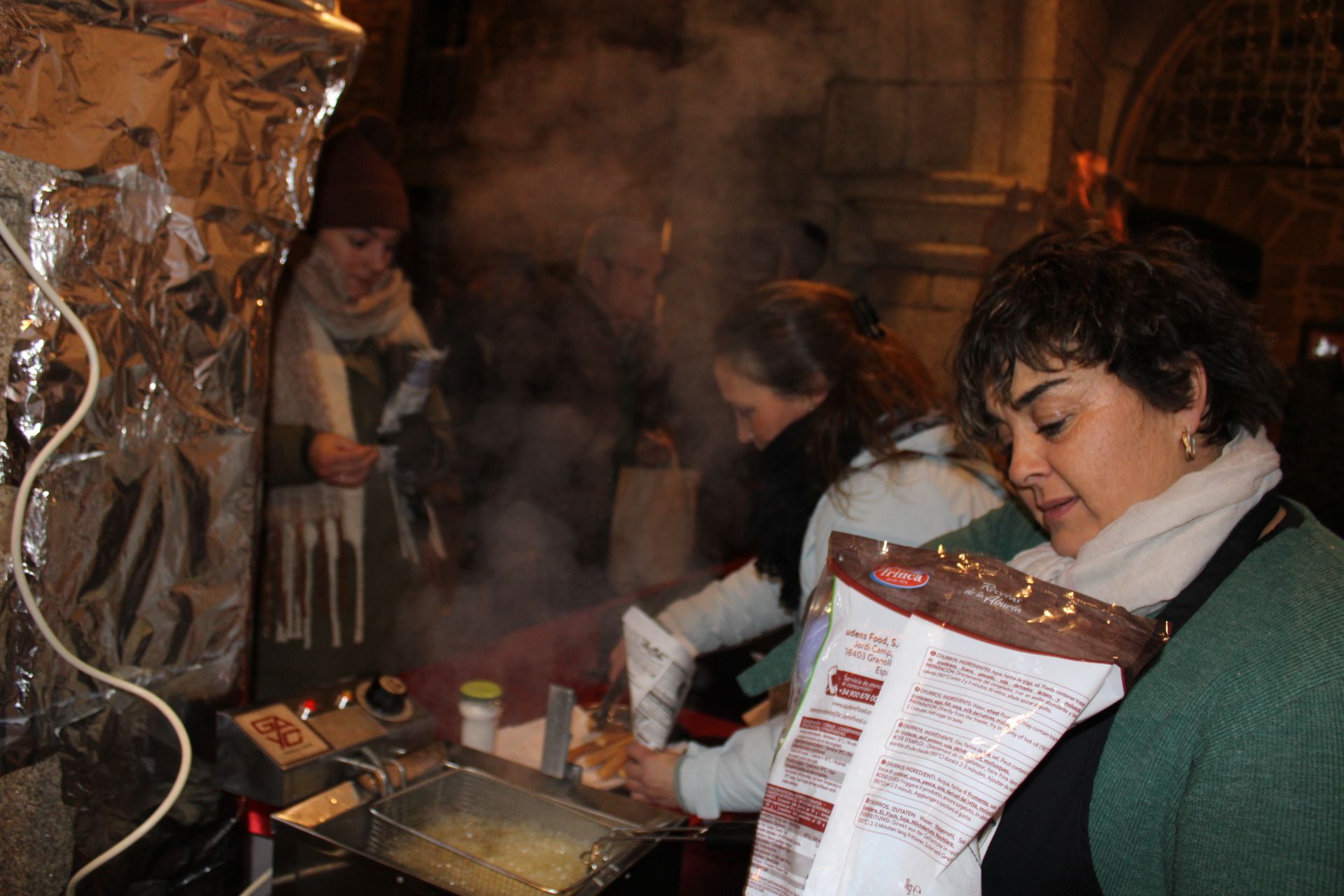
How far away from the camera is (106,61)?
3.62ft

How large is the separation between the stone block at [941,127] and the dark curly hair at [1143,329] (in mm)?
2008

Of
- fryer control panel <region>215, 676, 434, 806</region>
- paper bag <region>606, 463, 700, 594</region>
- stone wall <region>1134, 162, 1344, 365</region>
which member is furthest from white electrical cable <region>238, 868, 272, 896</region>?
stone wall <region>1134, 162, 1344, 365</region>

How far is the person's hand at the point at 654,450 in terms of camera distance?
129 inches

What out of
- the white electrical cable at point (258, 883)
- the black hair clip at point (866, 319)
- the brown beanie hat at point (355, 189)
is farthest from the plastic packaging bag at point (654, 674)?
the brown beanie hat at point (355, 189)

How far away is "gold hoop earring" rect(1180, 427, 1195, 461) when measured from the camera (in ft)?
3.63

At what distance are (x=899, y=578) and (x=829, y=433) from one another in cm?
89

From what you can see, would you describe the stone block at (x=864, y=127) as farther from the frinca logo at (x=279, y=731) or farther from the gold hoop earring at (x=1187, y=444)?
the frinca logo at (x=279, y=731)

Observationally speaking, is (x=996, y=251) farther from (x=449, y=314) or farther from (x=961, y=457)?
(x=449, y=314)

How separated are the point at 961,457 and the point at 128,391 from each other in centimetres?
137

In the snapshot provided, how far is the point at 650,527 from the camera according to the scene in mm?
3160

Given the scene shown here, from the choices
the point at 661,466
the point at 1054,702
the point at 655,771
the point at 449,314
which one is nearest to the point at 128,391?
the point at 655,771

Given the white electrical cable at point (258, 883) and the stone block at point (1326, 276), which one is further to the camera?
the stone block at point (1326, 276)

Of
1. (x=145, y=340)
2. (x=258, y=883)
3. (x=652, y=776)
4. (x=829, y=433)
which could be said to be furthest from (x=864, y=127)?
(x=258, y=883)

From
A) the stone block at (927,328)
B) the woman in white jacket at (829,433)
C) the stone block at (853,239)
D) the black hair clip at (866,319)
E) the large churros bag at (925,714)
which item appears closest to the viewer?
the large churros bag at (925,714)
